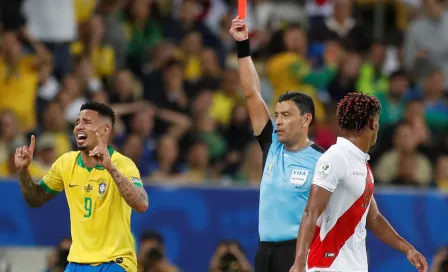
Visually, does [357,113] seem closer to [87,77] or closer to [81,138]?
[81,138]

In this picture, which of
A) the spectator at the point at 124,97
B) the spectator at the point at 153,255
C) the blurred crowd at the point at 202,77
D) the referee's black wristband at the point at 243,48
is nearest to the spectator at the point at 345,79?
the blurred crowd at the point at 202,77

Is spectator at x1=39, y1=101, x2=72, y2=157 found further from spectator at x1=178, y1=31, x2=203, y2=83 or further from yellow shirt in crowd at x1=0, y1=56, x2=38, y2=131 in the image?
spectator at x1=178, y1=31, x2=203, y2=83

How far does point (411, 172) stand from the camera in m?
15.2

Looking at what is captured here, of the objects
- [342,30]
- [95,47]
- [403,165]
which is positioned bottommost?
[403,165]

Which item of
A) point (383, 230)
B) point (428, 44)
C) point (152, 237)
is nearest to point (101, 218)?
point (383, 230)

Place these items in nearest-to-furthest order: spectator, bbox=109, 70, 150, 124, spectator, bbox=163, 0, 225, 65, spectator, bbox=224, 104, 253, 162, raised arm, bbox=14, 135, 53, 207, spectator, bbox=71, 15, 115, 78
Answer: raised arm, bbox=14, 135, 53, 207
spectator, bbox=109, 70, 150, 124
spectator, bbox=224, 104, 253, 162
spectator, bbox=71, 15, 115, 78
spectator, bbox=163, 0, 225, 65

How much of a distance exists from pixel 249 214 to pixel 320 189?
19.2 ft

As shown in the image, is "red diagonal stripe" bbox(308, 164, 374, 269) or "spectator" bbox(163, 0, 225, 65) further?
"spectator" bbox(163, 0, 225, 65)

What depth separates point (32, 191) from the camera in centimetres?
960

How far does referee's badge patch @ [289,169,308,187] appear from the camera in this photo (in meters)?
9.50

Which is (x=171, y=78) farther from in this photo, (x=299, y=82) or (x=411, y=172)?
(x=411, y=172)

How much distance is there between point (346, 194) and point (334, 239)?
343 mm

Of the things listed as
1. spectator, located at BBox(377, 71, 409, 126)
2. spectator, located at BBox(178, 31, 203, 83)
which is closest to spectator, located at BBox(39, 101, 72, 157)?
spectator, located at BBox(178, 31, 203, 83)

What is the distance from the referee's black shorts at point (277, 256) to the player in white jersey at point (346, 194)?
3.15 ft
